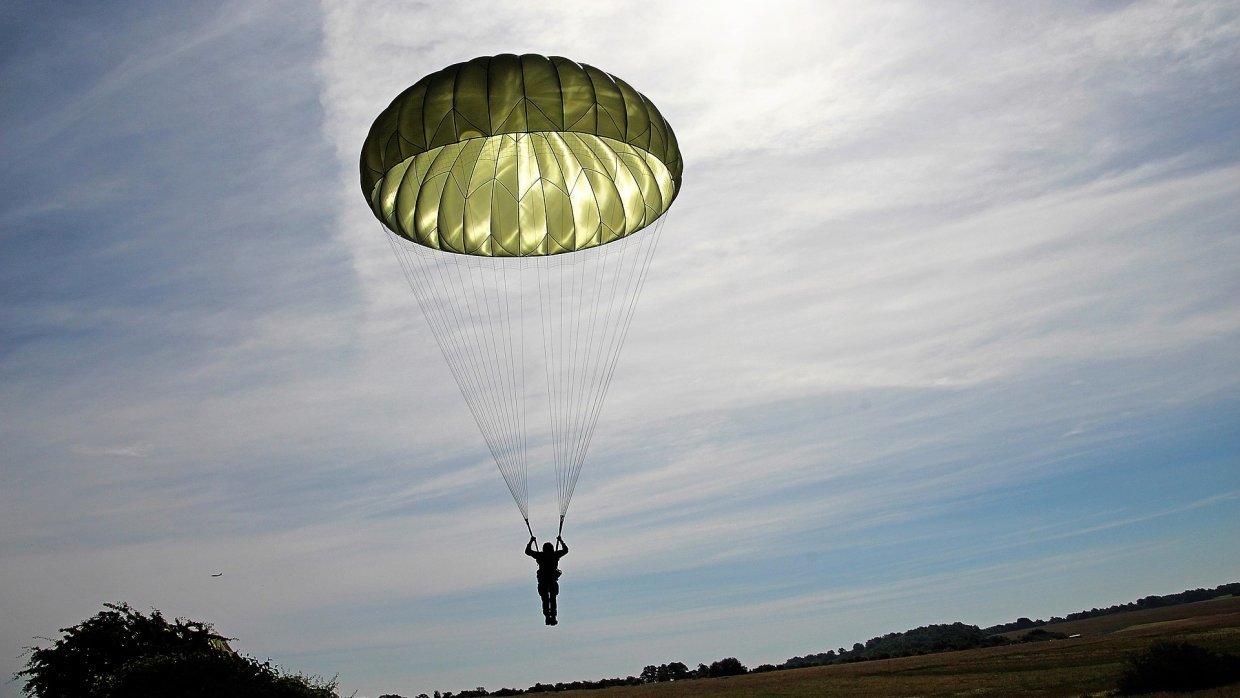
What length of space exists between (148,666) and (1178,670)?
97.1ft

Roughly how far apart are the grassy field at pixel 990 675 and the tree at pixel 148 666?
20539 millimetres

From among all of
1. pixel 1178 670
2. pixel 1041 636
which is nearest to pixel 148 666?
pixel 1178 670

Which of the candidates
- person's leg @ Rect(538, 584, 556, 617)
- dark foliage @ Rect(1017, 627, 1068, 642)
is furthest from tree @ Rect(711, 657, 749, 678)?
person's leg @ Rect(538, 584, 556, 617)

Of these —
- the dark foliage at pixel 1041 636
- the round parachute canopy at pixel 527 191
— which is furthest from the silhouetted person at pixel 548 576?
the dark foliage at pixel 1041 636

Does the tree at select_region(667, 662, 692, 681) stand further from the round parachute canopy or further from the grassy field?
the round parachute canopy

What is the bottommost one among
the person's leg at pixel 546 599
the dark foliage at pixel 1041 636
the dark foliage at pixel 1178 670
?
the dark foliage at pixel 1178 670

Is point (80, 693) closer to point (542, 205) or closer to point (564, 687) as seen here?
point (542, 205)

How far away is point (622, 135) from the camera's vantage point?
16.2 m

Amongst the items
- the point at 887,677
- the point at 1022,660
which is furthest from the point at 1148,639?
the point at 887,677

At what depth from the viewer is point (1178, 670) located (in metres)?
27.2

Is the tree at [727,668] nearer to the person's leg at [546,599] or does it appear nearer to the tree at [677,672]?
the tree at [677,672]

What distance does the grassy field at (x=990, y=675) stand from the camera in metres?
30.8

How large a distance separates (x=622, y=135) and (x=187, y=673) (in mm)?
15614

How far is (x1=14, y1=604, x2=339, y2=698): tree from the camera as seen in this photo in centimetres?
1931
